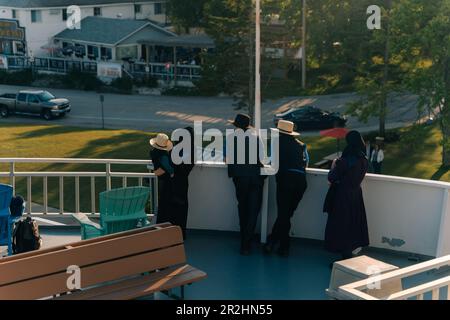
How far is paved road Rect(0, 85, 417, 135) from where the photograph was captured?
41.7 m

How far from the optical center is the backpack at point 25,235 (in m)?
7.67

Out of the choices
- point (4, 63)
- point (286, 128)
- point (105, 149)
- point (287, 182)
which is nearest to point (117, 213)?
point (287, 182)

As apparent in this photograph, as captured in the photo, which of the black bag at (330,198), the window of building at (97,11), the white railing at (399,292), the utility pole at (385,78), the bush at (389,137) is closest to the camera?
the white railing at (399,292)

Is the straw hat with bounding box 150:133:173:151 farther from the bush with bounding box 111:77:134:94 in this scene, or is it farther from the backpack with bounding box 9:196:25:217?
the bush with bounding box 111:77:134:94

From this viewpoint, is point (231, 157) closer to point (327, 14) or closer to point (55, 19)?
point (327, 14)

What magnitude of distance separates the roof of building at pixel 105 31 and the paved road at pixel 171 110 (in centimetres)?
787

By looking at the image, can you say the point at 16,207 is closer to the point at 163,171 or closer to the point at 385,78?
the point at 163,171

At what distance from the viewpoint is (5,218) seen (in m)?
7.89

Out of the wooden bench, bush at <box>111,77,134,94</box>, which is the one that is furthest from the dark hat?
bush at <box>111,77,134,94</box>

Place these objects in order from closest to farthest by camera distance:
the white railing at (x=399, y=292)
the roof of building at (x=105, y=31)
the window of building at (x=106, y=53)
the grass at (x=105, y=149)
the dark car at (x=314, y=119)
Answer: the white railing at (x=399, y=292), the grass at (x=105, y=149), the dark car at (x=314, y=119), the roof of building at (x=105, y=31), the window of building at (x=106, y=53)

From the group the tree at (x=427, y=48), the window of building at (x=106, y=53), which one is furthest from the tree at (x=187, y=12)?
the tree at (x=427, y=48)

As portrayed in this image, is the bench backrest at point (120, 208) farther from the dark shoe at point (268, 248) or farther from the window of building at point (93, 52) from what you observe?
the window of building at point (93, 52)

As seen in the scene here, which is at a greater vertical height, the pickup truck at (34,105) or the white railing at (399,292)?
the white railing at (399,292)

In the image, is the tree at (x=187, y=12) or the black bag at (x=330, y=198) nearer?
the black bag at (x=330, y=198)
